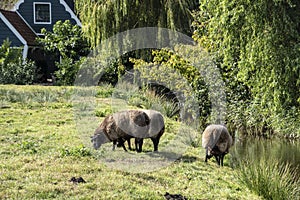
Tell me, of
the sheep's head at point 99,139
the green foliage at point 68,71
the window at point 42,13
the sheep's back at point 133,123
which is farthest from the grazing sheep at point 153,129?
the window at point 42,13

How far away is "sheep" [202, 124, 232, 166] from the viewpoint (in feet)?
30.1

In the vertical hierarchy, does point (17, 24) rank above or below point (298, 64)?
above

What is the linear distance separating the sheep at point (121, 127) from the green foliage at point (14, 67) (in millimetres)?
14245

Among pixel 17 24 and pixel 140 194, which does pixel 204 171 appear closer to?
pixel 140 194

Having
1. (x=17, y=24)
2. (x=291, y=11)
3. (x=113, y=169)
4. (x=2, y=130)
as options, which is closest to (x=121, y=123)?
(x=113, y=169)

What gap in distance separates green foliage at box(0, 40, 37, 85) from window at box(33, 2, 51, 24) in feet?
14.4

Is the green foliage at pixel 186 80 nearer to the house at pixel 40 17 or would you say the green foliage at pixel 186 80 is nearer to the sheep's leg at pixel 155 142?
the sheep's leg at pixel 155 142

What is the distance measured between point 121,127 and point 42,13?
2068cm

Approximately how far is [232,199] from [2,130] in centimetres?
603

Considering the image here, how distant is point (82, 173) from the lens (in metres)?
7.19

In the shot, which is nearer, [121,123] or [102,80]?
[121,123]

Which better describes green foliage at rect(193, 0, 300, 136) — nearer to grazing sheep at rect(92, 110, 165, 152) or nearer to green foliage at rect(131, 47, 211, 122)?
green foliage at rect(131, 47, 211, 122)

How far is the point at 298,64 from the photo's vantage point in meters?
11.4

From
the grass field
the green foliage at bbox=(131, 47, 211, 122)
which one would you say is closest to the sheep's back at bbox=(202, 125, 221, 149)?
the grass field
